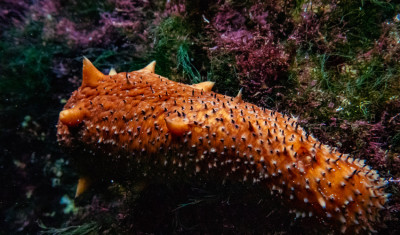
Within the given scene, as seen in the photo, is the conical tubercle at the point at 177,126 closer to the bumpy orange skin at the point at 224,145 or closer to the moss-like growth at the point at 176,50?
the bumpy orange skin at the point at 224,145

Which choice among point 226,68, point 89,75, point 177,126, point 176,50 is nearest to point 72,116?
point 89,75

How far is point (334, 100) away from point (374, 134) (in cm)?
46

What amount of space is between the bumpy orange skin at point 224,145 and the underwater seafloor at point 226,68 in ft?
0.66

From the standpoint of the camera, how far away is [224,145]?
68.4 inches

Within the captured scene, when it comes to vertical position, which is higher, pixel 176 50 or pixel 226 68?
pixel 176 50

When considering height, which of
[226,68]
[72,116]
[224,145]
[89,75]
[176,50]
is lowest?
[72,116]

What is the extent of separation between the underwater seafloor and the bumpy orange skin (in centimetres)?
20

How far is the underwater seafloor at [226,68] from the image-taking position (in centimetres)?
212

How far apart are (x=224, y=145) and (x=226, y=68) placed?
1.28 m

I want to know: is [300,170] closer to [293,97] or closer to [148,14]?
[293,97]

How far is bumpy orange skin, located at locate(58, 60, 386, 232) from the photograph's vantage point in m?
1.51

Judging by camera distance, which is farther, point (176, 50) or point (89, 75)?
point (176, 50)

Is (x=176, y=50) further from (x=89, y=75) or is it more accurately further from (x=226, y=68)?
(x=89, y=75)

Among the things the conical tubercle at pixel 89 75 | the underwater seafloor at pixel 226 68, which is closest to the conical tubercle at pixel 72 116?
the conical tubercle at pixel 89 75
